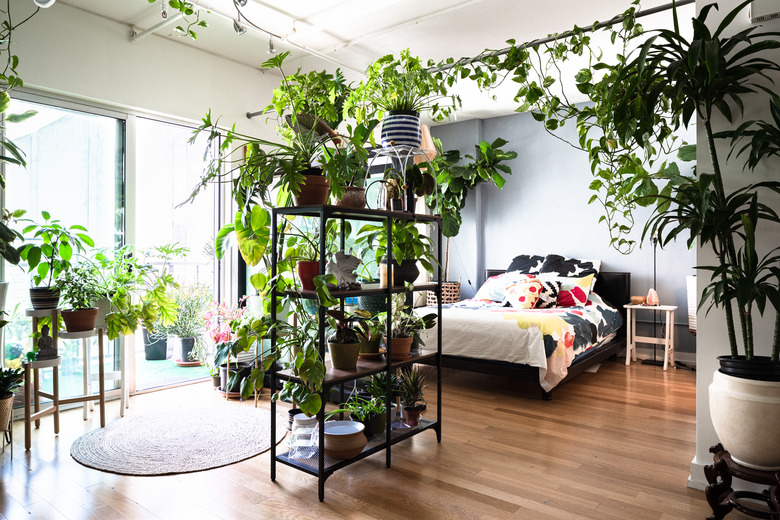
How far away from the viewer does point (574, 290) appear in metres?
5.25

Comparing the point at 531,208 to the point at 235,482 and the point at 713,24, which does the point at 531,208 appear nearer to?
the point at 713,24

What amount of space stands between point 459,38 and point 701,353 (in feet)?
9.54

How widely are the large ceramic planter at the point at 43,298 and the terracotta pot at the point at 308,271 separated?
1.77 metres

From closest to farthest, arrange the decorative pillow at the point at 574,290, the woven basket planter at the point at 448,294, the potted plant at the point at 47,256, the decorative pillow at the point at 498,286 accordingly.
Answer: the potted plant at the point at 47,256
the decorative pillow at the point at 574,290
the decorative pillow at the point at 498,286
the woven basket planter at the point at 448,294

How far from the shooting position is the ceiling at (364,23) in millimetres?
3689

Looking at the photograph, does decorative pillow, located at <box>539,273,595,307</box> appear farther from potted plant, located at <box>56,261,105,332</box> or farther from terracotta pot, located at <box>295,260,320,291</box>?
potted plant, located at <box>56,261,105,332</box>

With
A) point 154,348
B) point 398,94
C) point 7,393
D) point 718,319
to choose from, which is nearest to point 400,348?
point 398,94

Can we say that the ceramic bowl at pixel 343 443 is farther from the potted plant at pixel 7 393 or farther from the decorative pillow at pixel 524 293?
the decorative pillow at pixel 524 293

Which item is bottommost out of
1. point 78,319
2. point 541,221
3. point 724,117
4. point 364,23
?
point 78,319

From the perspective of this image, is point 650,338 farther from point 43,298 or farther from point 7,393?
point 7,393

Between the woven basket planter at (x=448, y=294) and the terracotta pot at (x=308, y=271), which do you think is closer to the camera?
the terracotta pot at (x=308, y=271)

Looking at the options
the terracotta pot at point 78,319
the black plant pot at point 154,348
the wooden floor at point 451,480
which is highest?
the terracotta pot at point 78,319

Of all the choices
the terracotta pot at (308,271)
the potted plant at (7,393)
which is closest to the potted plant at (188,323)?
the potted plant at (7,393)

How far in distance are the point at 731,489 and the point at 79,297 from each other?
11.6ft
